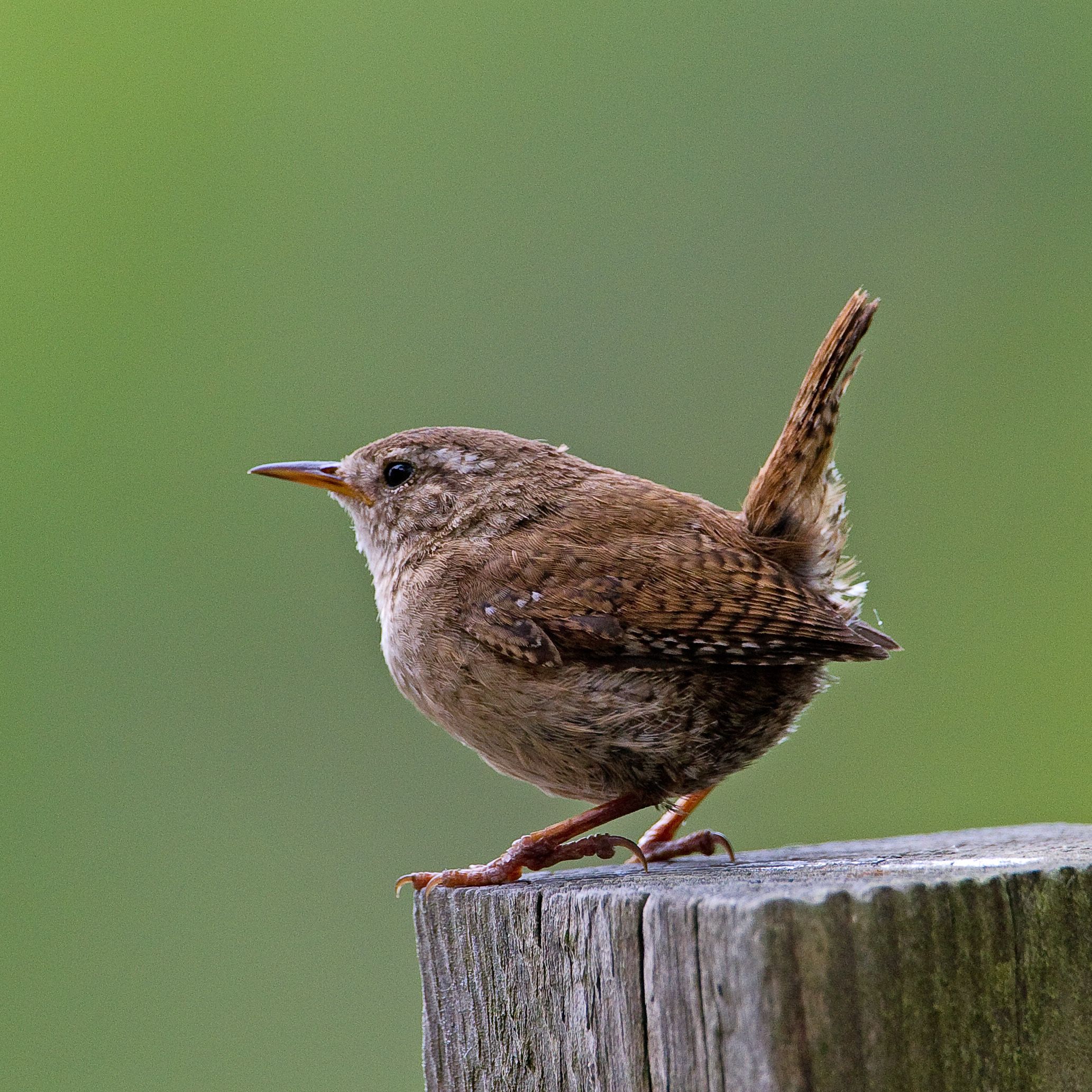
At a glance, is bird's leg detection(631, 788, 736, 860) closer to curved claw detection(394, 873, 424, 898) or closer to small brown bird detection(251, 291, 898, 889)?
small brown bird detection(251, 291, 898, 889)

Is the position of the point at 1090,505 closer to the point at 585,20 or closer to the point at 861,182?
the point at 861,182

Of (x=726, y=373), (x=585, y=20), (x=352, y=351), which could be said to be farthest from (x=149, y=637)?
(x=585, y=20)

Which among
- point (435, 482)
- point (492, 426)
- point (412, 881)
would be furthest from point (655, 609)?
point (492, 426)

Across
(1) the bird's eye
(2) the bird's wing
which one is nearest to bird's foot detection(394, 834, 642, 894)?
(2) the bird's wing

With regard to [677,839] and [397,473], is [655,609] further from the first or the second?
[397,473]

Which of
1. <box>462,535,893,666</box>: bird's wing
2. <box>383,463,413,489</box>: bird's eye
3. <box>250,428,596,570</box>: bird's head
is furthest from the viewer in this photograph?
<box>383,463,413,489</box>: bird's eye

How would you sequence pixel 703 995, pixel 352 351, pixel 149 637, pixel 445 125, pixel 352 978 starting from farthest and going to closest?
pixel 445 125 < pixel 352 351 < pixel 149 637 < pixel 352 978 < pixel 703 995

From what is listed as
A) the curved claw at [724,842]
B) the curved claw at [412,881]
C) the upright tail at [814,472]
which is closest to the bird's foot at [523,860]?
the curved claw at [412,881]
